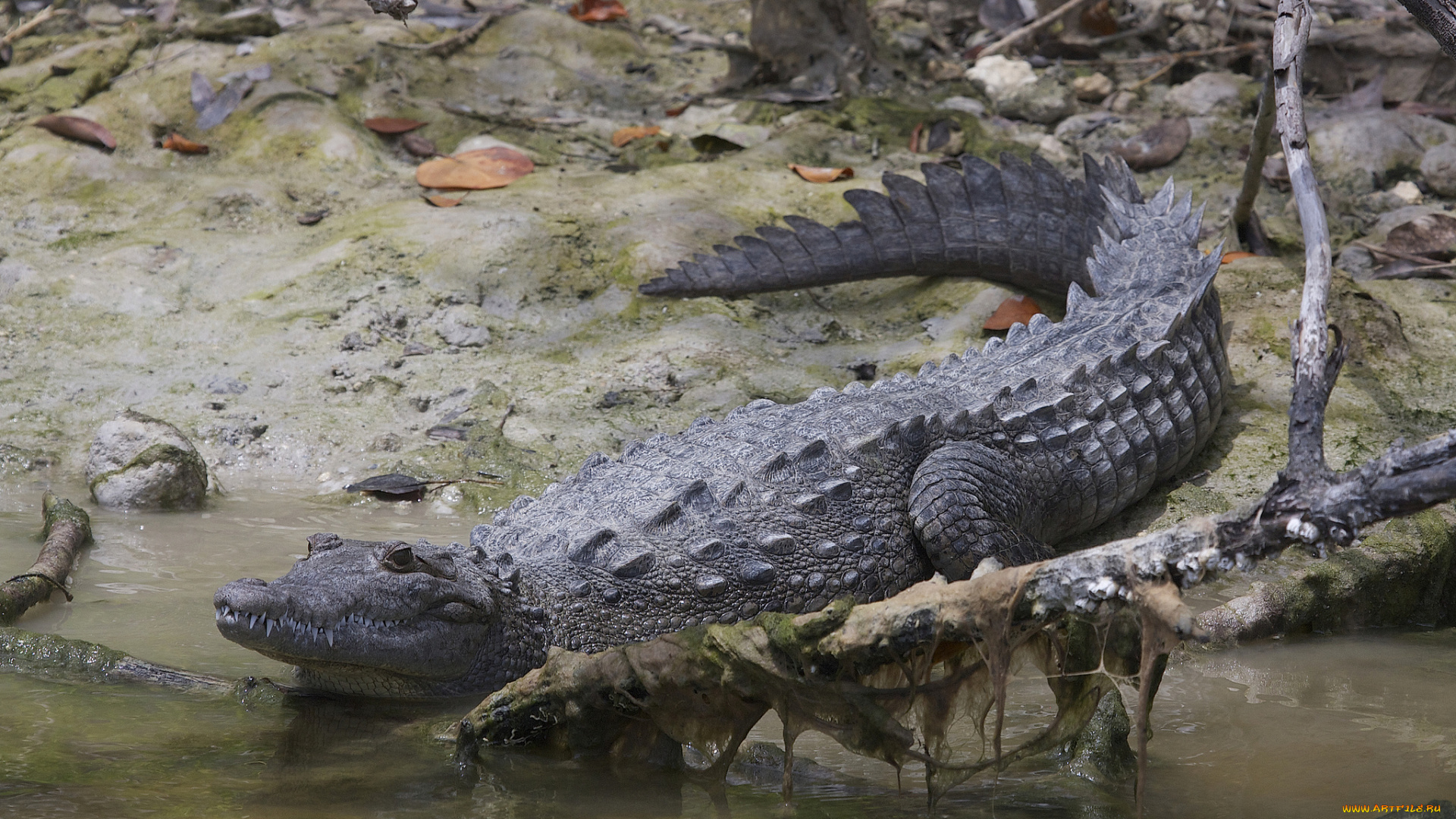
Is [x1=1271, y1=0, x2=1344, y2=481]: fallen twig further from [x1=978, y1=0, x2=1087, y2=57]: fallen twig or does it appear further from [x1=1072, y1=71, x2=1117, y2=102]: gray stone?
[x1=1072, y1=71, x2=1117, y2=102]: gray stone

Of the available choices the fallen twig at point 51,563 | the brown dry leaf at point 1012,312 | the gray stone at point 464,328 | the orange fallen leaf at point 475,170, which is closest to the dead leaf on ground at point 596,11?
the orange fallen leaf at point 475,170

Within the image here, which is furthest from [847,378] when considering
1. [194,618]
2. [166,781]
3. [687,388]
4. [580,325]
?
[166,781]

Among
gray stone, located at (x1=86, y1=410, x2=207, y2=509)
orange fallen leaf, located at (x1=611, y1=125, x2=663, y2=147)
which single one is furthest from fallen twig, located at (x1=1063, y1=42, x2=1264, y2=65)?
gray stone, located at (x1=86, y1=410, x2=207, y2=509)

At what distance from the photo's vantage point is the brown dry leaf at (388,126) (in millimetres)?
6789

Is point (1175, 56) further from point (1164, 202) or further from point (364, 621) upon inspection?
point (364, 621)

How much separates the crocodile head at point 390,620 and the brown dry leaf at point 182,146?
4687 mm

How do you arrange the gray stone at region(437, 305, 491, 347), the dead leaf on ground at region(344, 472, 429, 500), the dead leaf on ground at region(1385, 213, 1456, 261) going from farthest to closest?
the dead leaf on ground at region(1385, 213, 1456, 261) → the gray stone at region(437, 305, 491, 347) → the dead leaf on ground at region(344, 472, 429, 500)

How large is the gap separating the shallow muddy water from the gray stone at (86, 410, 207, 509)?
82 cm

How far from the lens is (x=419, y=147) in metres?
6.70

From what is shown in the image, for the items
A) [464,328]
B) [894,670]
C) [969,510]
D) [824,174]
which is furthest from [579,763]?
[824,174]

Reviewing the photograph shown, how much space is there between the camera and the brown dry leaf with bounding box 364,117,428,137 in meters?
6.79

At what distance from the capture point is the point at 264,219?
19.7 feet

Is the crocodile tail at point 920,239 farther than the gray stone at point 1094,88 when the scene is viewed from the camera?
No

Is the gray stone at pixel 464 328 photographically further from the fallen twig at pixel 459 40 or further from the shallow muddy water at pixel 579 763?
the fallen twig at pixel 459 40
